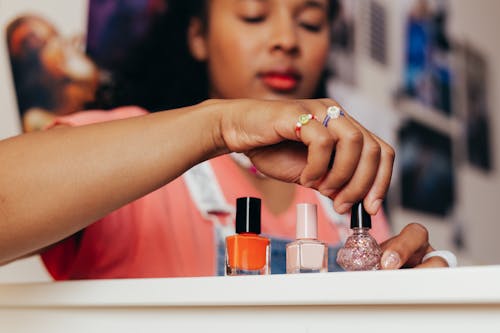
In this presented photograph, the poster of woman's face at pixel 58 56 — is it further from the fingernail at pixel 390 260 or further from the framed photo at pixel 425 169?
the framed photo at pixel 425 169

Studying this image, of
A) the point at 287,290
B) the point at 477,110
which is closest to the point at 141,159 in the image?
the point at 287,290

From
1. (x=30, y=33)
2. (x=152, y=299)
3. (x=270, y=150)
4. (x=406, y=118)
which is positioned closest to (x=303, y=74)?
(x=406, y=118)

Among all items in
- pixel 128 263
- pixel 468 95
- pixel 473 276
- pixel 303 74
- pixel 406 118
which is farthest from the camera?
pixel 468 95

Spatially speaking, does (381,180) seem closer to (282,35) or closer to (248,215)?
(248,215)

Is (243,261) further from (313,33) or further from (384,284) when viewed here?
(313,33)

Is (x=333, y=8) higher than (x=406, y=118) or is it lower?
higher

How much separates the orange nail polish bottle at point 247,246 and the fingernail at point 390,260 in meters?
0.10

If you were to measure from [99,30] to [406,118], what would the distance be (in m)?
0.65

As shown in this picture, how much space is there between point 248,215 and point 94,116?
0.37 m

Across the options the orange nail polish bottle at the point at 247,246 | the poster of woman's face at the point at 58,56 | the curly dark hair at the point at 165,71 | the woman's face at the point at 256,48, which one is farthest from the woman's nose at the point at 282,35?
the orange nail polish bottle at the point at 247,246

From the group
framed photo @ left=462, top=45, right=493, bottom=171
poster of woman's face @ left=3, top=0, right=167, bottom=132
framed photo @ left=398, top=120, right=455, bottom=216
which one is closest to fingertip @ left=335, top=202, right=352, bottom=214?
poster of woman's face @ left=3, top=0, right=167, bottom=132

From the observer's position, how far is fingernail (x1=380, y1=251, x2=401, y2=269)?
49cm

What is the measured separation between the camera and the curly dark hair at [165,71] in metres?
0.88

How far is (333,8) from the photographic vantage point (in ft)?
3.70
